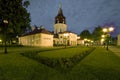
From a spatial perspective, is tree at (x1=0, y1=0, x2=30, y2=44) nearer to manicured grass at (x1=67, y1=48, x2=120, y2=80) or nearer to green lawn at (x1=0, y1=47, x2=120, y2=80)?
green lawn at (x1=0, y1=47, x2=120, y2=80)

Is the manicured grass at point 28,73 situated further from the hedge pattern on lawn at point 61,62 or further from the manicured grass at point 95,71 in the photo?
the manicured grass at point 95,71

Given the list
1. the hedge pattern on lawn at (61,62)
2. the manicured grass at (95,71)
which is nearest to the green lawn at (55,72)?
the manicured grass at (95,71)

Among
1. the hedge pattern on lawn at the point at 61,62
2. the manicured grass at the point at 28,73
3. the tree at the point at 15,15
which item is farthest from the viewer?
the tree at the point at 15,15

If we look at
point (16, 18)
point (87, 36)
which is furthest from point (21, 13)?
point (87, 36)

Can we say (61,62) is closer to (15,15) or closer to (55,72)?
(55,72)

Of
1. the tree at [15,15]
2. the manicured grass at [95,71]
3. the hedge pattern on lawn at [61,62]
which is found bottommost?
the manicured grass at [95,71]

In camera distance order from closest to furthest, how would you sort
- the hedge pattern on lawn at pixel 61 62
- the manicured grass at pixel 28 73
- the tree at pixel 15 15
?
the manicured grass at pixel 28 73
the hedge pattern on lawn at pixel 61 62
the tree at pixel 15 15

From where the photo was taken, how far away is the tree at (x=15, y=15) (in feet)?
113

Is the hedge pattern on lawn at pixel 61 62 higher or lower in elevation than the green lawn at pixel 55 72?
higher

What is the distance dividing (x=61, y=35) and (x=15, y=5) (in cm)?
5067

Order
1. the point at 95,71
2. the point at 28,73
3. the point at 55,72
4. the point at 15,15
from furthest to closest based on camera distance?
the point at 15,15 < the point at 95,71 < the point at 55,72 < the point at 28,73

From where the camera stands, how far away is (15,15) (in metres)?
35.9

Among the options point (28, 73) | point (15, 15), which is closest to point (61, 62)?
point (28, 73)

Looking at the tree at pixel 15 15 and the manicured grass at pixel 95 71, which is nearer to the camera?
the manicured grass at pixel 95 71
